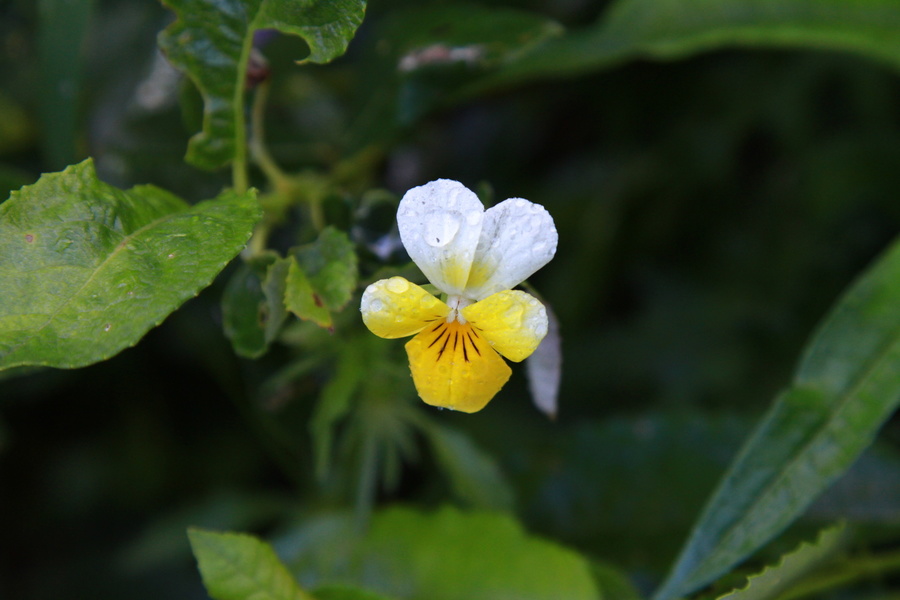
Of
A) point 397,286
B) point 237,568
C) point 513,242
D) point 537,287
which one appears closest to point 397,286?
point 397,286

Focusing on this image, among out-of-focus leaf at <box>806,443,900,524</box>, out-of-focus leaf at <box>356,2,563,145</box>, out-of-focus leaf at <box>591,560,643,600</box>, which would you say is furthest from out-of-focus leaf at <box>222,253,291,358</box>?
out-of-focus leaf at <box>806,443,900,524</box>

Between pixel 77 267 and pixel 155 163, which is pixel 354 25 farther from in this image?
pixel 155 163

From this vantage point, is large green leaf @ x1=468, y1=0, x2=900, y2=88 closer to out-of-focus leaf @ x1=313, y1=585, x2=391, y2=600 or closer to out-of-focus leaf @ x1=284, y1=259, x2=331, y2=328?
out-of-focus leaf @ x1=284, y1=259, x2=331, y2=328

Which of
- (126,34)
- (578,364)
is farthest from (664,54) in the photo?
(126,34)

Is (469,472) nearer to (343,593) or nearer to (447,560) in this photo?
(447,560)

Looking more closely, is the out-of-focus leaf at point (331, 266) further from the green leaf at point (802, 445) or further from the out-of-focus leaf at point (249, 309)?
the green leaf at point (802, 445)

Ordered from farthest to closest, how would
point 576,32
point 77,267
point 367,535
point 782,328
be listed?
point 782,328, point 576,32, point 367,535, point 77,267
